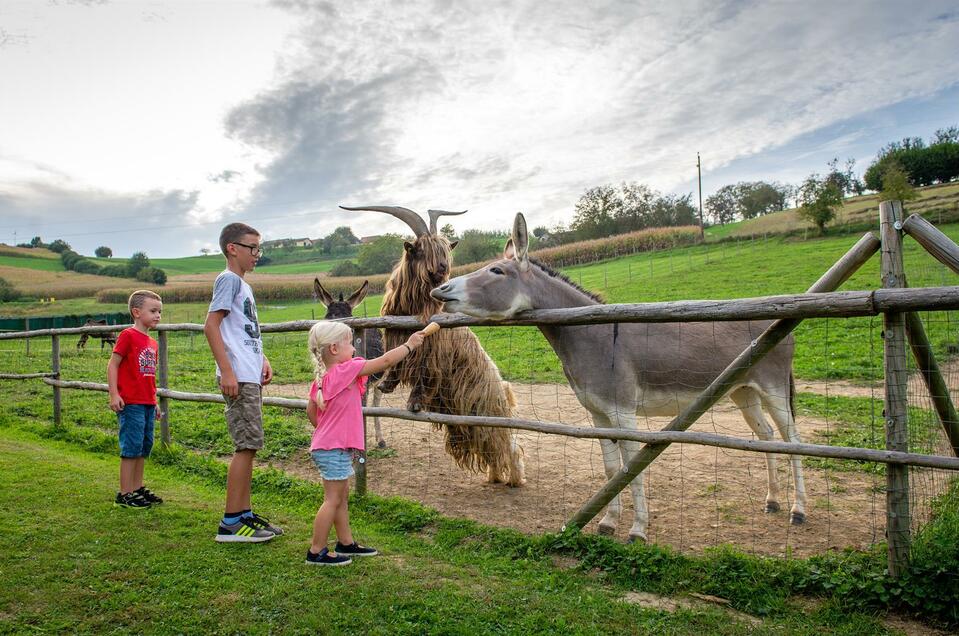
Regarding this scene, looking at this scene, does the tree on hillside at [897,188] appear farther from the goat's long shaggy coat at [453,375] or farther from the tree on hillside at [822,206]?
the goat's long shaggy coat at [453,375]

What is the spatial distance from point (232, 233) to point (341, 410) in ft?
5.44

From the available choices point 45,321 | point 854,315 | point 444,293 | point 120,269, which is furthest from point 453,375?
point 120,269

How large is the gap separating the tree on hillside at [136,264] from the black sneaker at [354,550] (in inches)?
2952

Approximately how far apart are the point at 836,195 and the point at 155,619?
44.3m

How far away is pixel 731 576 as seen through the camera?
3.57 metres

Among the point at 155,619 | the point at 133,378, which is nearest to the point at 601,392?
the point at 155,619

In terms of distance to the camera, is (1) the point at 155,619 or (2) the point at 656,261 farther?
(2) the point at 656,261

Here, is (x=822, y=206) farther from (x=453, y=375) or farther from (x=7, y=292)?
(x=7, y=292)

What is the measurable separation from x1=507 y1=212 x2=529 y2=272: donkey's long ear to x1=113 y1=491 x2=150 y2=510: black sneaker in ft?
12.9

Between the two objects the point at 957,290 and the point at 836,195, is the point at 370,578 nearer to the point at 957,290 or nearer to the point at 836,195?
the point at 957,290

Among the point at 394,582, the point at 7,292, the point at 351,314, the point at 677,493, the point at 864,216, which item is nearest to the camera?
the point at 394,582

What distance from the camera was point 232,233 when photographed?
4316 mm

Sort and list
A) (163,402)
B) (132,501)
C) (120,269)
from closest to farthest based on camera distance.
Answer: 1. (132,501)
2. (163,402)
3. (120,269)

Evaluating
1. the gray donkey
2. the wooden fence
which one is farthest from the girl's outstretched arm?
the wooden fence
